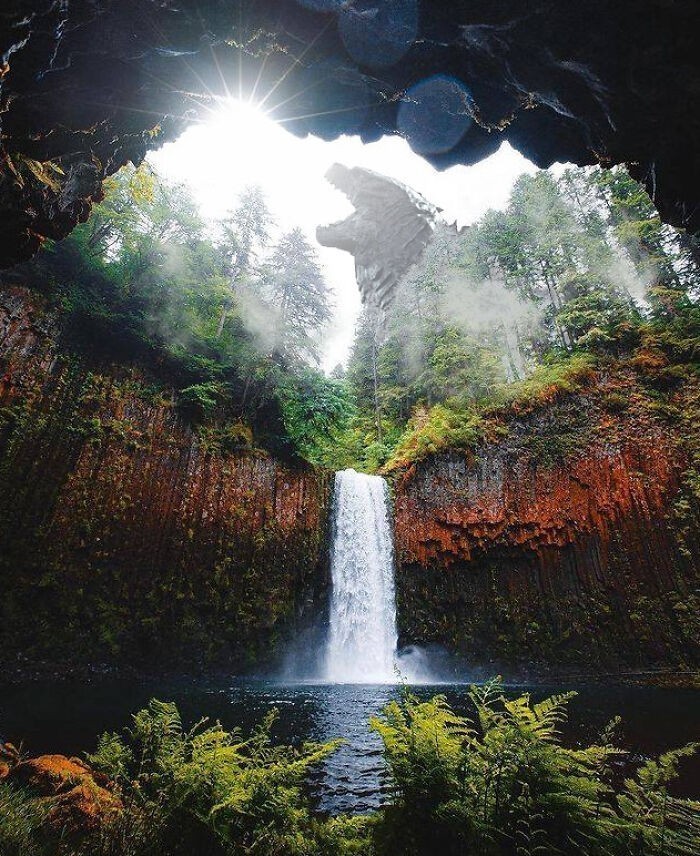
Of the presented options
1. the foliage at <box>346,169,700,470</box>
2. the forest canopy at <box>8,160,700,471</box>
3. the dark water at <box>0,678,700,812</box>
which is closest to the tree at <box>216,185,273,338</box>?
the forest canopy at <box>8,160,700,471</box>

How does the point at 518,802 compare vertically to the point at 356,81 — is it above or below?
below

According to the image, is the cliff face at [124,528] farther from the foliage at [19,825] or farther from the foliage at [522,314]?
the foliage at [19,825]

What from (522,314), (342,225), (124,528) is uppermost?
(342,225)

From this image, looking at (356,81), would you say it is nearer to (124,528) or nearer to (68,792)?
(68,792)

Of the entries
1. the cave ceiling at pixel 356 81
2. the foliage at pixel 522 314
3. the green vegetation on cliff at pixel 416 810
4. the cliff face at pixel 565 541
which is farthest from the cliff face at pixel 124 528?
the green vegetation on cliff at pixel 416 810

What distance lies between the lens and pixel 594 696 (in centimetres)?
1185

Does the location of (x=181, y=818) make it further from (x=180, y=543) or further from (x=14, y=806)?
(x=180, y=543)

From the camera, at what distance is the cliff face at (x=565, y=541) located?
14.9 m

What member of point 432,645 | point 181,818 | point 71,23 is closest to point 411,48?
point 71,23

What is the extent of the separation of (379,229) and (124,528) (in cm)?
3516

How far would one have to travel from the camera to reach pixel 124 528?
504 inches

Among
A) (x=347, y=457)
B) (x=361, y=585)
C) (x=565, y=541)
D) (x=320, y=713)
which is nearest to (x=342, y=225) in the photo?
(x=347, y=457)

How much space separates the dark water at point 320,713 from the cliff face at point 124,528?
1452 millimetres

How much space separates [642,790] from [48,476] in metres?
13.7
